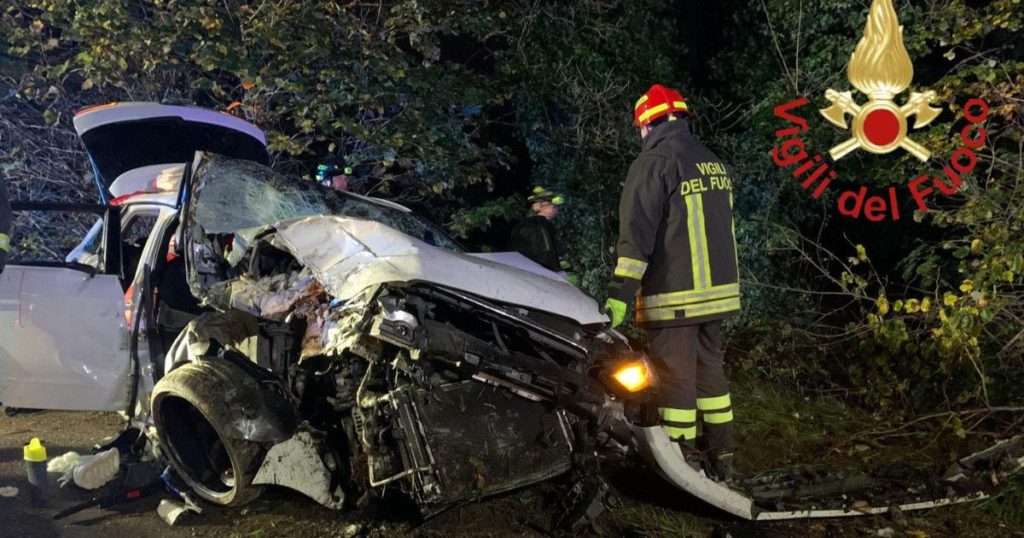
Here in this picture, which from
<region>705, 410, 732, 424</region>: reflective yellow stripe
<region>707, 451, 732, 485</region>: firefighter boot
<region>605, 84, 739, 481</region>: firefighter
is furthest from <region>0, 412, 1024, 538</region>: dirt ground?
<region>705, 410, 732, 424</region>: reflective yellow stripe

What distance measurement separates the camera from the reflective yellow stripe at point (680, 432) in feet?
10.2

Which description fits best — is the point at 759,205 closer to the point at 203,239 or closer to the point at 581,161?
the point at 581,161

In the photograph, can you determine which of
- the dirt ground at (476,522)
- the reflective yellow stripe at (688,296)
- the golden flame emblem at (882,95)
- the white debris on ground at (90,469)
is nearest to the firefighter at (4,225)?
the white debris on ground at (90,469)

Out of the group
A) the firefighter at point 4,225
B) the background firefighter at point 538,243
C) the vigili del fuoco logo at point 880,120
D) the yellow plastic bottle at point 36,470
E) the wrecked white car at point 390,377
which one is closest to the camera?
the wrecked white car at point 390,377

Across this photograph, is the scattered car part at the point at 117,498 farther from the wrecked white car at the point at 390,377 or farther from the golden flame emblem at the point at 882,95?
the golden flame emblem at the point at 882,95

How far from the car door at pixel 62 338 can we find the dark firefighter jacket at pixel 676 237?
9.47 feet

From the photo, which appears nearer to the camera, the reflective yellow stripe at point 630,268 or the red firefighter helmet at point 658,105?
the reflective yellow stripe at point 630,268

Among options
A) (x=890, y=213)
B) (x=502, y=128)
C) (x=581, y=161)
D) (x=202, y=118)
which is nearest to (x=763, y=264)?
(x=890, y=213)

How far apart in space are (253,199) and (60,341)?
137cm

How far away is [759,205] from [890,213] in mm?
1415

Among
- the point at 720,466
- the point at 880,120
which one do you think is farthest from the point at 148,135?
the point at 880,120

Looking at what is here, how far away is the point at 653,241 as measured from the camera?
3.08 meters

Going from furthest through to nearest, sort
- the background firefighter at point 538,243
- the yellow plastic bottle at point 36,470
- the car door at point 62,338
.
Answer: the background firefighter at point 538,243 < the car door at point 62,338 < the yellow plastic bottle at point 36,470

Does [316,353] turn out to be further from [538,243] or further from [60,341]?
[60,341]
